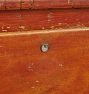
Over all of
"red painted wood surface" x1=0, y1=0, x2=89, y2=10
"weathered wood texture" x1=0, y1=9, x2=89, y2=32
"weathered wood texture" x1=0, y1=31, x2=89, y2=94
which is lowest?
"weathered wood texture" x1=0, y1=31, x2=89, y2=94

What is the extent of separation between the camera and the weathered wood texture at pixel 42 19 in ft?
1.98

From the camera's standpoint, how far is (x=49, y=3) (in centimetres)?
60

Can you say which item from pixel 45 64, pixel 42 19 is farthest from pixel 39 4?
pixel 45 64

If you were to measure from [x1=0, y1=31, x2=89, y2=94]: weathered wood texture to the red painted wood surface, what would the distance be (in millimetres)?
71

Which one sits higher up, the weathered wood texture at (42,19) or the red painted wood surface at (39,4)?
the red painted wood surface at (39,4)

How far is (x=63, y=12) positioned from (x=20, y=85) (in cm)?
21

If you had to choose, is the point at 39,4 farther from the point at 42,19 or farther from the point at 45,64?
the point at 45,64

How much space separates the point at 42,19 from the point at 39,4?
46mm

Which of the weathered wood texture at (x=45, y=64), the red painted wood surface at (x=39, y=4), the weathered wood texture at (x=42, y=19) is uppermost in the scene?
the red painted wood surface at (x=39, y=4)

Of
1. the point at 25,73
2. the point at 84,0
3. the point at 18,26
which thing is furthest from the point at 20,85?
the point at 84,0

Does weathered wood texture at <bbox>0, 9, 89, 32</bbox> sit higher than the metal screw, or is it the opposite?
weathered wood texture at <bbox>0, 9, 89, 32</bbox>

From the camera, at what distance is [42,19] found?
0.63m

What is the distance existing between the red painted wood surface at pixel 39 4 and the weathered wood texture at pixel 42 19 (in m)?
0.02

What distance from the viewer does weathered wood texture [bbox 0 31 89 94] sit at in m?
0.62
